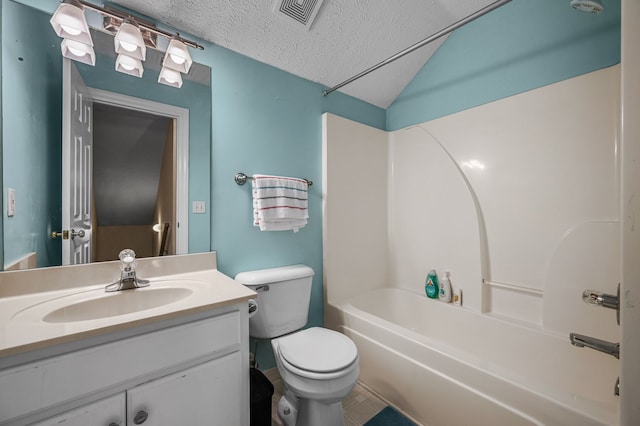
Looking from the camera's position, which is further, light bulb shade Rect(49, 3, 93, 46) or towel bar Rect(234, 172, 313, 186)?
towel bar Rect(234, 172, 313, 186)

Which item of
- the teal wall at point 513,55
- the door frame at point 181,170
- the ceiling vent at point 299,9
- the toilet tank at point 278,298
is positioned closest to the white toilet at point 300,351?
the toilet tank at point 278,298

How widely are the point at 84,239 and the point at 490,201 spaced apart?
7.66 ft

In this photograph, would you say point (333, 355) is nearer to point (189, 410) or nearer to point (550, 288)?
point (189, 410)

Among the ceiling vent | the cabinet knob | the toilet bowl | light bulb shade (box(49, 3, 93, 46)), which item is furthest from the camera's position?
the ceiling vent

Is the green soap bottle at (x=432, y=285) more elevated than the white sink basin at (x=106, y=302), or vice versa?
the white sink basin at (x=106, y=302)

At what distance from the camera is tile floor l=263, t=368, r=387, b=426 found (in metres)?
1.47

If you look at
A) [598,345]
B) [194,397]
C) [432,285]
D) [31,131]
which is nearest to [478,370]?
[598,345]

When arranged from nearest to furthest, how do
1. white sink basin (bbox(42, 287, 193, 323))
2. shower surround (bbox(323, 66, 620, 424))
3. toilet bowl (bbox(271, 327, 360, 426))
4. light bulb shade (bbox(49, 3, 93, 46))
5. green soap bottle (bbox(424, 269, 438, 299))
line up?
white sink basin (bbox(42, 287, 193, 323)) < light bulb shade (bbox(49, 3, 93, 46)) < toilet bowl (bbox(271, 327, 360, 426)) < shower surround (bbox(323, 66, 620, 424)) < green soap bottle (bbox(424, 269, 438, 299))

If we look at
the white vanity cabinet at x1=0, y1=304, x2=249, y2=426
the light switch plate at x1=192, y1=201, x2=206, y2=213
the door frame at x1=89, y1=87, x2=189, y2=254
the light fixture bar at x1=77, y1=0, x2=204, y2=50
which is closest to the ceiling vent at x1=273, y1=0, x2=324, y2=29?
the light fixture bar at x1=77, y1=0, x2=204, y2=50

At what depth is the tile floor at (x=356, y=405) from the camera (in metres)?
1.47

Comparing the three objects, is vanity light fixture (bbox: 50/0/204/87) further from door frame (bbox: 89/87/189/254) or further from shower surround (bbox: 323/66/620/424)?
shower surround (bbox: 323/66/620/424)

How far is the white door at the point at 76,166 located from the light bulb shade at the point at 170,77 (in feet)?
1.08

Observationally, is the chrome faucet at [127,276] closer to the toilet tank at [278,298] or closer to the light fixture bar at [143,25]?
the toilet tank at [278,298]

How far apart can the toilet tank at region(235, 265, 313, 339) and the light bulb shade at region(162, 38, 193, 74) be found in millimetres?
1193
